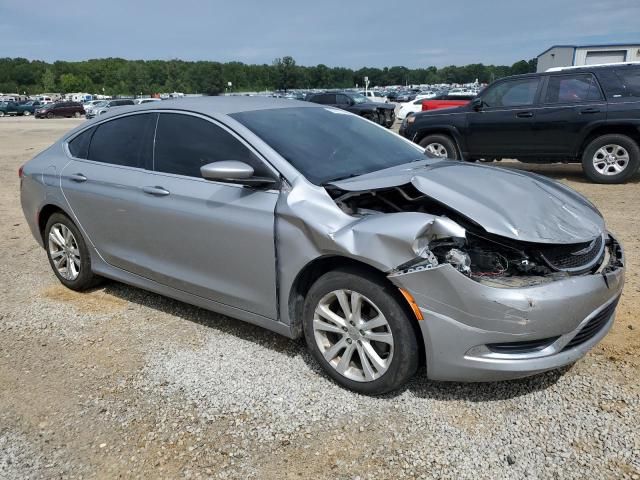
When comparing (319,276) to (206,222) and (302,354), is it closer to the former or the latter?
(302,354)

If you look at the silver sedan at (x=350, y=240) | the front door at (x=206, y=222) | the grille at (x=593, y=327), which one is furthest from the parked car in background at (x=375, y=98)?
the grille at (x=593, y=327)

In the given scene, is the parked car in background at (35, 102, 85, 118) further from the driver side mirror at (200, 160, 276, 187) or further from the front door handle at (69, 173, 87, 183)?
the driver side mirror at (200, 160, 276, 187)

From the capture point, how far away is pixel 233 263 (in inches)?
130

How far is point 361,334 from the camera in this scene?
9.45 feet

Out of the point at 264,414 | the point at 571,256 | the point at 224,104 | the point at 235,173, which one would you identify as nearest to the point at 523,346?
the point at 571,256

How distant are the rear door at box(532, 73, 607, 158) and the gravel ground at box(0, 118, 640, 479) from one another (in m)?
5.31

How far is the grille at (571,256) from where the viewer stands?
108 inches

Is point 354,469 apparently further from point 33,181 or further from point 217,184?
point 33,181

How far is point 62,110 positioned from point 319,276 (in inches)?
1811

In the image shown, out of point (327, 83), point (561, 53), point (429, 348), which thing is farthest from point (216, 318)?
point (327, 83)

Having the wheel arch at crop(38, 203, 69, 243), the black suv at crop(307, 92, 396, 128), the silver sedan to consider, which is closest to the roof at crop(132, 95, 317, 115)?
the silver sedan

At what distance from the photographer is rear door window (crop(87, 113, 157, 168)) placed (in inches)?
153

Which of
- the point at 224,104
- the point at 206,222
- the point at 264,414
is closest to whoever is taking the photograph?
the point at 264,414

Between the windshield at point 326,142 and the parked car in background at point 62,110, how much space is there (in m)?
44.8
